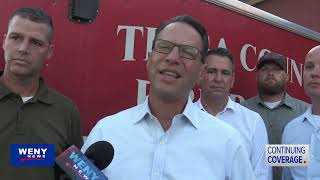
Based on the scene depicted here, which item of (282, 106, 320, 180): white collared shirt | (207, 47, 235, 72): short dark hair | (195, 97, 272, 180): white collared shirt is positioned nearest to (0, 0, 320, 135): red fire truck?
(207, 47, 235, 72): short dark hair

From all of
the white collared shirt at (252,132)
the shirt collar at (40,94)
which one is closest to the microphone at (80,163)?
the shirt collar at (40,94)

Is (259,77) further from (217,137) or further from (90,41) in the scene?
(217,137)

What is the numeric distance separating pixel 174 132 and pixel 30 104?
2.56 feet

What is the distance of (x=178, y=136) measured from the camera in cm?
161

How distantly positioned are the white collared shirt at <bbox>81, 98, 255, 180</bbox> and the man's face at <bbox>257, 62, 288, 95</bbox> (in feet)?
5.66

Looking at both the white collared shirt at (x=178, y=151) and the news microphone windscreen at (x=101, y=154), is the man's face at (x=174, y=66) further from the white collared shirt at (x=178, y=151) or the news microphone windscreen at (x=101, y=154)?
the news microphone windscreen at (x=101, y=154)

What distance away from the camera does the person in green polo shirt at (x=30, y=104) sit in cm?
197

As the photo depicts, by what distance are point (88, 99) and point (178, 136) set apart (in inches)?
44.0

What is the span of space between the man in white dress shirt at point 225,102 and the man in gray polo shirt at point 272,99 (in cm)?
34

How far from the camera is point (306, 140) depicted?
2.64 m

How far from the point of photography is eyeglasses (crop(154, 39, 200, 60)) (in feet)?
5.44

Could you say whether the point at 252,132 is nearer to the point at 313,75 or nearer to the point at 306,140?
the point at 306,140

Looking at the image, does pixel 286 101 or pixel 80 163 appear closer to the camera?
pixel 80 163

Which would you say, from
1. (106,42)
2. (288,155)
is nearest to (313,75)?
(288,155)
